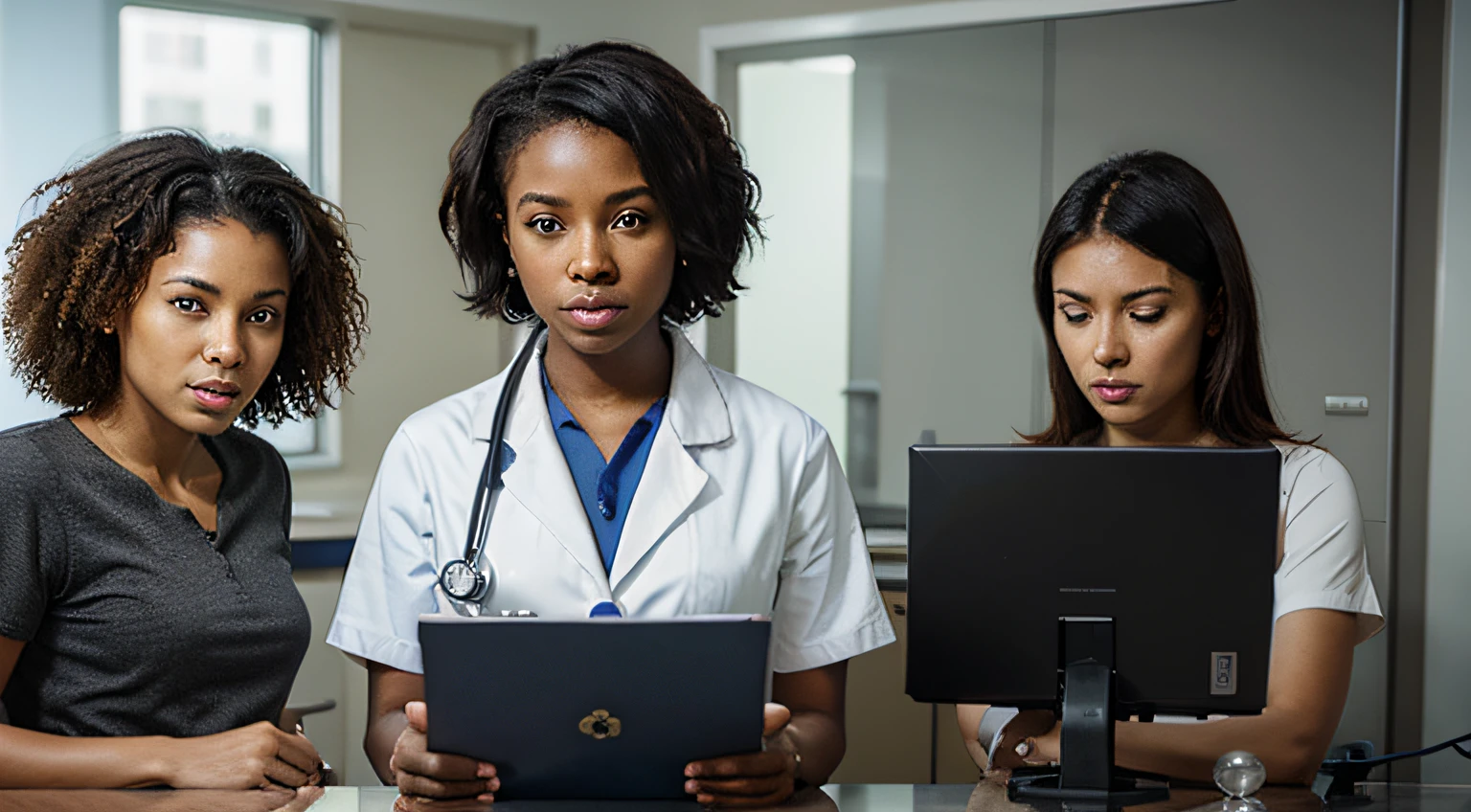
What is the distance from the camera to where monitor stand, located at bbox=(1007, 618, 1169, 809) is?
4.79ft

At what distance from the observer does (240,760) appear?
1547mm

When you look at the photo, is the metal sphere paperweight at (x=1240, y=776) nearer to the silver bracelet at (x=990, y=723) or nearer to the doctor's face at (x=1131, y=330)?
the silver bracelet at (x=990, y=723)

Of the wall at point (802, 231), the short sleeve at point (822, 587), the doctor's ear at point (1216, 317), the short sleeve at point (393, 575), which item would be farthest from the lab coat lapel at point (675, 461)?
the wall at point (802, 231)

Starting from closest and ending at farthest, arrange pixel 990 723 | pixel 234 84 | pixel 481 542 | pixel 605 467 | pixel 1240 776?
1. pixel 1240 776
2. pixel 481 542
3. pixel 605 467
4. pixel 990 723
5. pixel 234 84

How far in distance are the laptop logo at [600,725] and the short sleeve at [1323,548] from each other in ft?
3.48

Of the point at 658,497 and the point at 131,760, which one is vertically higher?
the point at 658,497

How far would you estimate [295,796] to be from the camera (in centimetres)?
150

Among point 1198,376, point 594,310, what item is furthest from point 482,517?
point 1198,376

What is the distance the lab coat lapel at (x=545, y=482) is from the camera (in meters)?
1.58

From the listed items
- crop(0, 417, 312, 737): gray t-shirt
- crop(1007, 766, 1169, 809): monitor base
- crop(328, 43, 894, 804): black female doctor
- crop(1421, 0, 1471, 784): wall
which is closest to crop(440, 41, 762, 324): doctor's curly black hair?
crop(328, 43, 894, 804): black female doctor

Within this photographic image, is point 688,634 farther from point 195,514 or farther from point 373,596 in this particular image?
point 195,514

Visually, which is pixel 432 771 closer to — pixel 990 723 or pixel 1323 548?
pixel 990 723

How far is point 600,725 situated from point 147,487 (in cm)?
73

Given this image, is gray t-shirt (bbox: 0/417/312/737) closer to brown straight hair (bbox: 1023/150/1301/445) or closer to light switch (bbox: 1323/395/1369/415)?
brown straight hair (bbox: 1023/150/1301/445)
